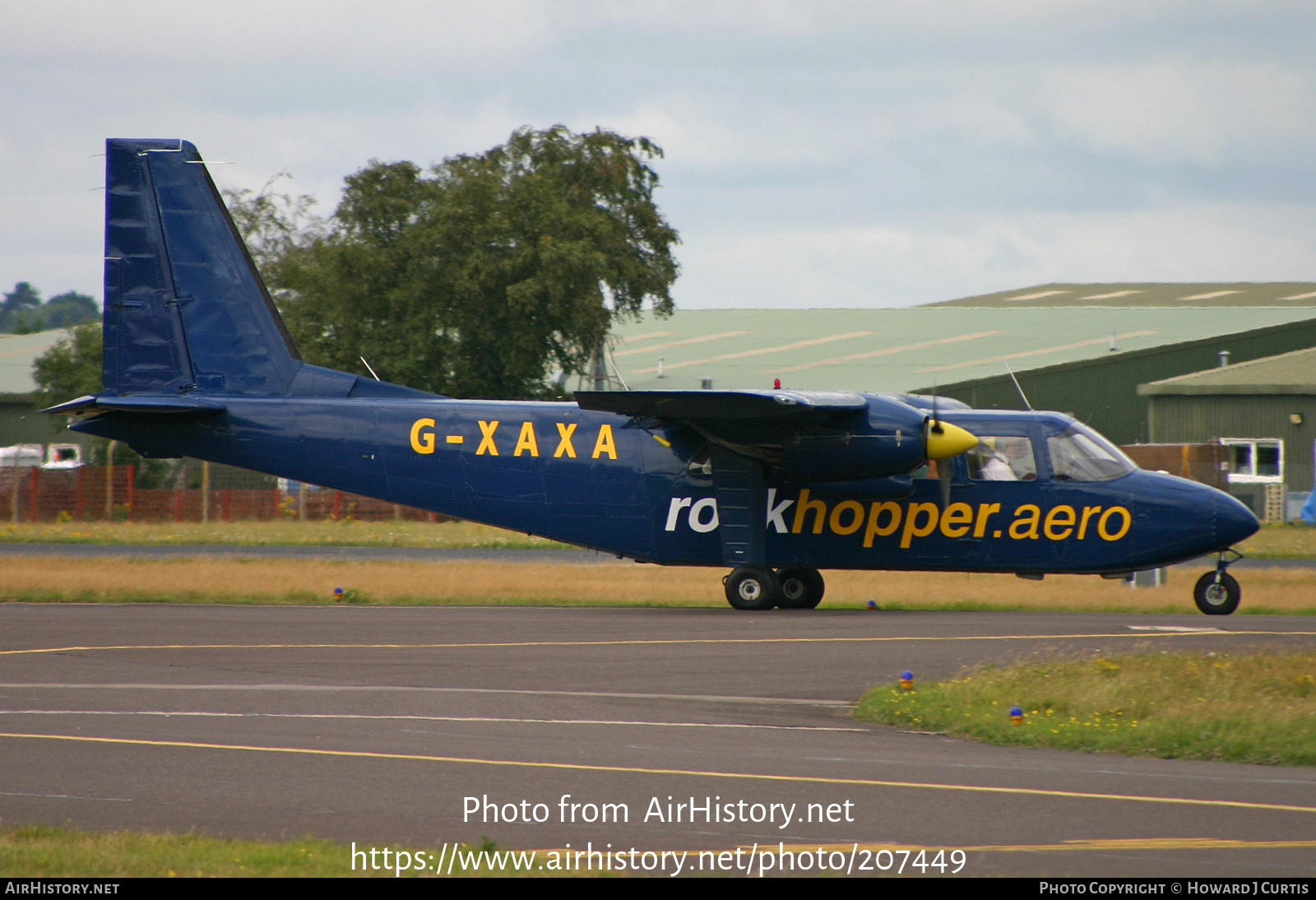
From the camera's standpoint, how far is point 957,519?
19.0m

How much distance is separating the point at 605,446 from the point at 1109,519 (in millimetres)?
7133

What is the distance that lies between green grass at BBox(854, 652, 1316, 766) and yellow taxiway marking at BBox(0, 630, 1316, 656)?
8.64 feet

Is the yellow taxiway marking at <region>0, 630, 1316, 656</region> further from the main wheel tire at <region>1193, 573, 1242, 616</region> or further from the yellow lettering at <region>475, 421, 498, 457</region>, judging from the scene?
the yellow lettering at <region>475, 421, 498, 457</region>

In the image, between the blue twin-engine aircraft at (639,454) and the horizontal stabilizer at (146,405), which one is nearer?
the blue twin-engine aircraft at (639,454)

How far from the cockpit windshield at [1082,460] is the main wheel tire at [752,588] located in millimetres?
4260

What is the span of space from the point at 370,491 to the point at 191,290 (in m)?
4.05

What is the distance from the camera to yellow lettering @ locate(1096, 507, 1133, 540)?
18.7m

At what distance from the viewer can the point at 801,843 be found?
6.79 meters

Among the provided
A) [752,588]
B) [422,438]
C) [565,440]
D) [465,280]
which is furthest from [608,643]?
[465,280]

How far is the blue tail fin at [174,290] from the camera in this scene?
20.2 meters

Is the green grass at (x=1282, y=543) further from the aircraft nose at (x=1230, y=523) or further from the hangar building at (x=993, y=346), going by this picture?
the aircraft nose at (x=1230, y=523)

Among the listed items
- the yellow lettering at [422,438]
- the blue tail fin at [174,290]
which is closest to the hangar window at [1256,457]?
the yellow lettering at [422,438]

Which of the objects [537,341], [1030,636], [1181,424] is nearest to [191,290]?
[1030,636]

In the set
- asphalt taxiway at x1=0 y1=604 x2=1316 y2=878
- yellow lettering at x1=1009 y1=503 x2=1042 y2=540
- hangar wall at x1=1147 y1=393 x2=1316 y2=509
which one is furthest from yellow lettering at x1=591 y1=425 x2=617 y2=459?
hangar wall at x1=1147 y1=393 x2=1316 y2=509
